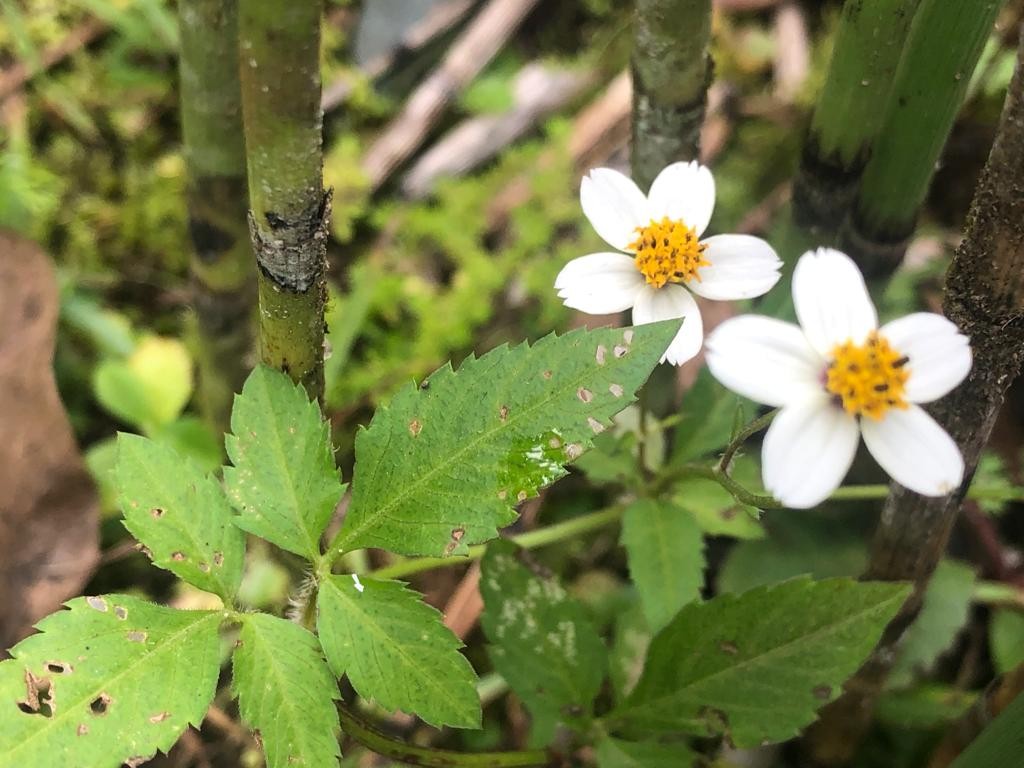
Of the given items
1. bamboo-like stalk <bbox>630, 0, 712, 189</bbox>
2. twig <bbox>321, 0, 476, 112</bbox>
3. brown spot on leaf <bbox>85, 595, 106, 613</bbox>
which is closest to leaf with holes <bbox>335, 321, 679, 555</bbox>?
brown spot on leaf <bbox>85, 595, 106, 613</bbox>

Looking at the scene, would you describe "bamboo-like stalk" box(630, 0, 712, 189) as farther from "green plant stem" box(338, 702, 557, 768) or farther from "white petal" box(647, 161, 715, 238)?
"green plant stem" box(338, 702, 557, 768)

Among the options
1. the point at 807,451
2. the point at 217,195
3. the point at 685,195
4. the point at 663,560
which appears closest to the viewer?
the point at 807,451

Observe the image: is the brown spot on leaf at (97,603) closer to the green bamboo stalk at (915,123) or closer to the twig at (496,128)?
the green bamboo stalk at (915,123)

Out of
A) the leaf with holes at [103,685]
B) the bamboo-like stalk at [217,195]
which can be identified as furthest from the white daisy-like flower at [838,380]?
the bamboo-like stalk at [217,195]

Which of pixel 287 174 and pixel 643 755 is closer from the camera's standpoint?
pixel 287 174

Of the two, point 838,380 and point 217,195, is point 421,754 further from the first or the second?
point 217,195

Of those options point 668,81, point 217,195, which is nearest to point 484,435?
point 668,81
